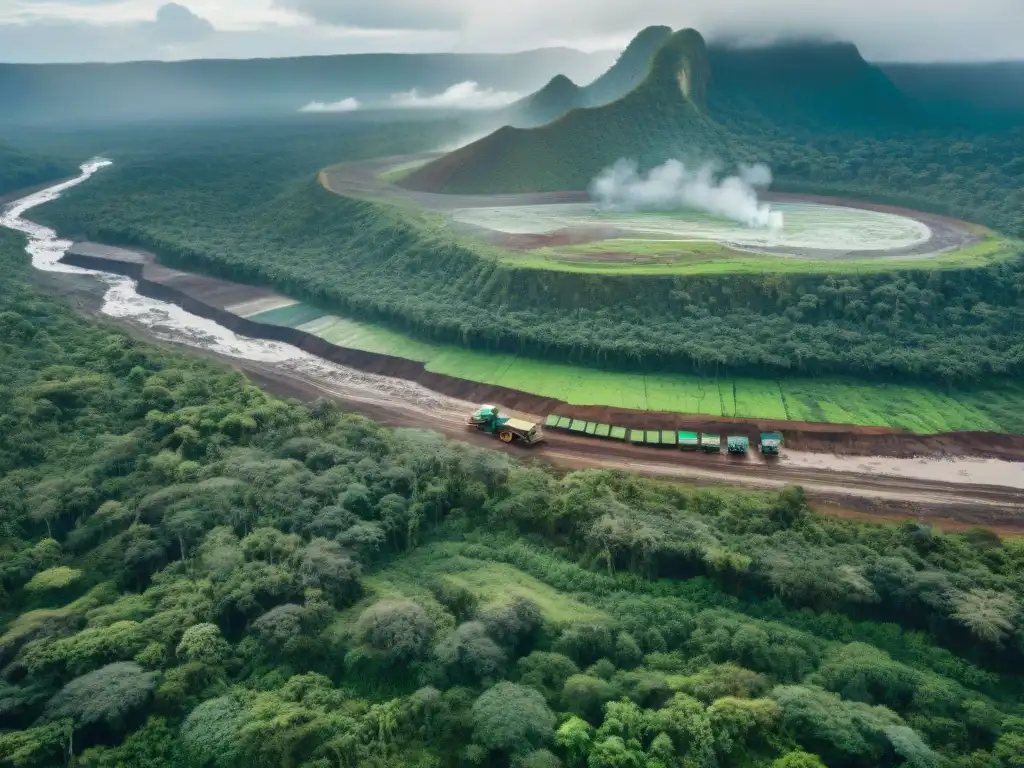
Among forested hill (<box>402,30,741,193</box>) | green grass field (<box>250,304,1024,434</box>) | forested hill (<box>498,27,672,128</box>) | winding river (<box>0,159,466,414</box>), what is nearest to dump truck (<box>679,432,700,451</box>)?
green grass field (<box>250,304,1024,434</box>)

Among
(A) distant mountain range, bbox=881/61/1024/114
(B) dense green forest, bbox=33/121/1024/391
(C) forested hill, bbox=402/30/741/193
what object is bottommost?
(B) dense green forest, bbox=33/121/1024/391

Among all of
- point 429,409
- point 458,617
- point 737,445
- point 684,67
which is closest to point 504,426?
point 429,409

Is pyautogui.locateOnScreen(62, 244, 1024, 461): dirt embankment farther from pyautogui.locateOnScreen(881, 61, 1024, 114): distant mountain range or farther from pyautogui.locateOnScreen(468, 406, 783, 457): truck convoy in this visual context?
Result: pyautogui.locateOnScreen(881, 61, 1024, 114): distant mountain range

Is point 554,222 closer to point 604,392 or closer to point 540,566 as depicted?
point 604,392

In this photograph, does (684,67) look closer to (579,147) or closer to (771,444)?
(579,147)

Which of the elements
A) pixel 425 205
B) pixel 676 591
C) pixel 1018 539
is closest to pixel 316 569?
pixel 676 591
